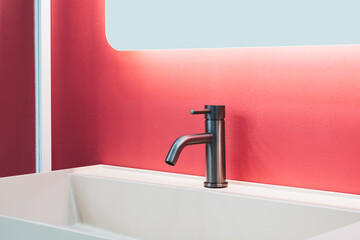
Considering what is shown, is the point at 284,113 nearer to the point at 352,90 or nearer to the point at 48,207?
the point at 352,90

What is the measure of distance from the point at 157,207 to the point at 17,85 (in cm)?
77

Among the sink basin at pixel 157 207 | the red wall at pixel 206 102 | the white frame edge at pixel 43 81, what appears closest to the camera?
the sink basin at pixel 157 207

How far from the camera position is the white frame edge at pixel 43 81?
172 centimetres

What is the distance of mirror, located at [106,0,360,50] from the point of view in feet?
3.68

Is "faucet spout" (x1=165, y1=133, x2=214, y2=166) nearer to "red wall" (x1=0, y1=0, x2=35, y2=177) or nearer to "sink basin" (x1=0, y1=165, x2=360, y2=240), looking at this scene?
"sink basin" (x1=0, y1=165, x2=360, y2=240)

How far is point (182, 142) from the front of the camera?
3.84ft

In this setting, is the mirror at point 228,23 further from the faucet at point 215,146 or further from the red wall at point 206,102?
the faucet at point 215,146

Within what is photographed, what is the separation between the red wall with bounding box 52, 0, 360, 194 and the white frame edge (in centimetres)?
2

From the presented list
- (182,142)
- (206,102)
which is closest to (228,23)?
(206,102)

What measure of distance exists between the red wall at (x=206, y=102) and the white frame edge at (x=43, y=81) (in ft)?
0.08

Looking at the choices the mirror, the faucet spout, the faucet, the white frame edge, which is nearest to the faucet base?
the faucet

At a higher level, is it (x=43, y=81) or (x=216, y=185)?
(x=43, y=81)

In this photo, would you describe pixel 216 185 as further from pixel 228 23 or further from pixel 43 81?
pixel 43 81

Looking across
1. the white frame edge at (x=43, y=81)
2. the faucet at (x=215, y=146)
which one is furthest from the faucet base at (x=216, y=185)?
the white frame edge at (x=43, y=81)
